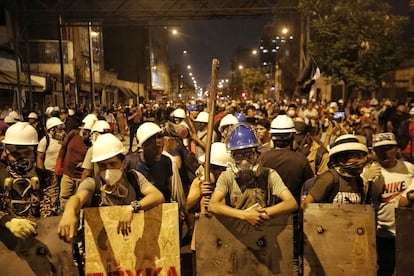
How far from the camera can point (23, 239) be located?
11.8ft

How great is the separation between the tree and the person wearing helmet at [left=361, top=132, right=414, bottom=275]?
50.3 ft

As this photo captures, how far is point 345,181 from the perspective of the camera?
3.91 m

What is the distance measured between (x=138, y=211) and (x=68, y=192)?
3674 millimetres

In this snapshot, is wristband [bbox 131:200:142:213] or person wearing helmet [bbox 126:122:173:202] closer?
wristband [bbox 131:200:142:213]

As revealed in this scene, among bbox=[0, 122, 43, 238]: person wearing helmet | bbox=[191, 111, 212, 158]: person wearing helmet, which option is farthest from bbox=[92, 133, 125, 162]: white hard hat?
bbox=[191, 111, 212, 158]: person wearing helmet

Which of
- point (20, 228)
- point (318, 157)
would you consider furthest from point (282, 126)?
point (20, 228)

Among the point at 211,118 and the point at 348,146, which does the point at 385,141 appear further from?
the point at 211,118

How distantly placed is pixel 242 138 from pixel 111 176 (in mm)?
1181

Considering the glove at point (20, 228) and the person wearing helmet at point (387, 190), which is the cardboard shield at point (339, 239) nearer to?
the person wearing helmet at point (387, 190)

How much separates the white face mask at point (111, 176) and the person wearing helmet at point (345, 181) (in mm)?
1687

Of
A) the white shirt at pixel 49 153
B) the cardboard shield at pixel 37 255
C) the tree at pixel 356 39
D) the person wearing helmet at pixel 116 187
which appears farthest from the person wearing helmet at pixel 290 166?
the tree at pixel 356 39

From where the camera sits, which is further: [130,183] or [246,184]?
[130,183]

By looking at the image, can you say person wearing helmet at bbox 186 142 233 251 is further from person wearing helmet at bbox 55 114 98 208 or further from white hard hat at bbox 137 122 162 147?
person wearing helmet at bbox 55 114 98 208

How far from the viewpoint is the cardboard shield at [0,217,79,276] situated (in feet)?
11.9
